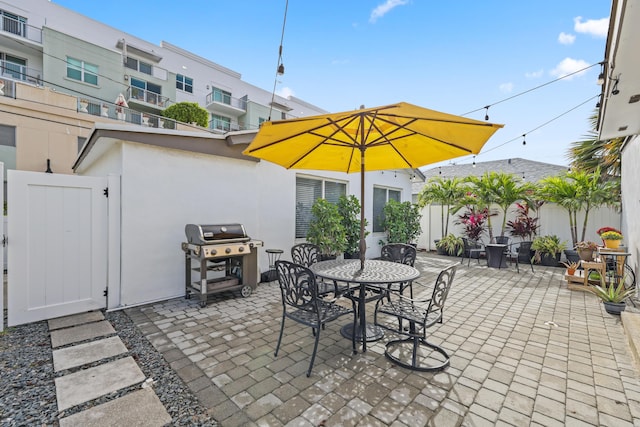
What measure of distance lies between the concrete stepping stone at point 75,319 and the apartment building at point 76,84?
19.1 feet

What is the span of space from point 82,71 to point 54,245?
15348 mm

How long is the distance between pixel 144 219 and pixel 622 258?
337 inches

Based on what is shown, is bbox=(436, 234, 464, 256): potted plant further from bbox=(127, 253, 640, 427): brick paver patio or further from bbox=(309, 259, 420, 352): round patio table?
bbox=(309, 259, 420, 352): round patio table

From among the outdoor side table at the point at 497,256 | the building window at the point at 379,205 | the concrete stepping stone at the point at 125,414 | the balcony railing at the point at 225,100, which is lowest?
the concrete stepping stone at the point at 125,414

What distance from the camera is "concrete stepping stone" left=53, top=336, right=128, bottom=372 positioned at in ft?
8.76

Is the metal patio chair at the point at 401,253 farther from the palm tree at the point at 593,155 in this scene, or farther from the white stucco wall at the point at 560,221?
the palm tree at the point at 593,155

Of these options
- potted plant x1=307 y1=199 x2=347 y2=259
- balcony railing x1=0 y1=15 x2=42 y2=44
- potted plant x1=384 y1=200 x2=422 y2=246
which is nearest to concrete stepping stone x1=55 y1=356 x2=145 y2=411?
potted plant x1=307 y1=199 x2=347 y2=259

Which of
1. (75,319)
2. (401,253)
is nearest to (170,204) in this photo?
(75,319)

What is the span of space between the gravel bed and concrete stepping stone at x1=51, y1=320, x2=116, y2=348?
8 centimetres

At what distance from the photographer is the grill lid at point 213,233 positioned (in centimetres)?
432

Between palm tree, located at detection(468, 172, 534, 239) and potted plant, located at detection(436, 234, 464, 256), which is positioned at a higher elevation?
palm tree, located at detection(468, 172, 534, 239)

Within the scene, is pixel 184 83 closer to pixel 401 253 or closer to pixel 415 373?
pixel 401 253

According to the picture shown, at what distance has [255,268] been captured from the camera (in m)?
5.03

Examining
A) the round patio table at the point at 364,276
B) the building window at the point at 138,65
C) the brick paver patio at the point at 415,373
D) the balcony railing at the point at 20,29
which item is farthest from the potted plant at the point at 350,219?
the building window at the point at 138,65
